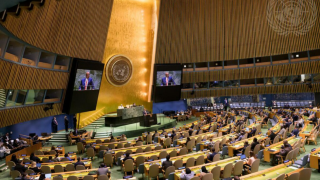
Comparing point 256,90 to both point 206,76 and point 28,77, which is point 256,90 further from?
point 28,77

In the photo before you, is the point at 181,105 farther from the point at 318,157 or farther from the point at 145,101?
the point at 318,157

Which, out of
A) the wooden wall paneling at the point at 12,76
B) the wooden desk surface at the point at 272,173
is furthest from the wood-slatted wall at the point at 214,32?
the wooden desk surface at the point at 272,173

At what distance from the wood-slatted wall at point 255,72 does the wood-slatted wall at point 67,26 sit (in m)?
13.3

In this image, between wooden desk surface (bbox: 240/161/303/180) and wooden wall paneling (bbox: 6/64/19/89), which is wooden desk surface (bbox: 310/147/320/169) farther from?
wooden wall paneling (bbox: 6/64/19/89)

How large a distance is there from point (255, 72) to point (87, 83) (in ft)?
61.6

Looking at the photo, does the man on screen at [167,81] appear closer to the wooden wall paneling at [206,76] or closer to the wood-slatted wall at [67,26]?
the wooden wall paneling at [206,76]

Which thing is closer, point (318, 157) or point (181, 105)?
point (318, 157)

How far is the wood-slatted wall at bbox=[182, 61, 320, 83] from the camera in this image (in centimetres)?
2288

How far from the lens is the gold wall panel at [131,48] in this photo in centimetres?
2175

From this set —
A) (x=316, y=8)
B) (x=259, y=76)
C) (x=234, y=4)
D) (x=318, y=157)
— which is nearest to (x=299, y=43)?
(x=316, y=8)

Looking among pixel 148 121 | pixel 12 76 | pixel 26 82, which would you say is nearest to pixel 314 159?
pixel 12 76

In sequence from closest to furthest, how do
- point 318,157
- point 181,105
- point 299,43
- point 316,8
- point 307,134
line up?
point 318,157 < point 307,134 < point 316,8 < point 299,43 < point 181,105

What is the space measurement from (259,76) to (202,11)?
10037mm

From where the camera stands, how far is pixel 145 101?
26.2 m
